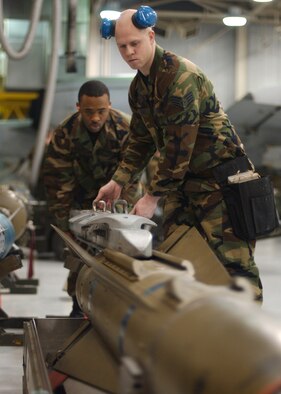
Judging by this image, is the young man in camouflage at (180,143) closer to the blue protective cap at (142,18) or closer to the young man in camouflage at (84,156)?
the blue protective cap at (142,18)

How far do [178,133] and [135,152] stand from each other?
2.07 ft

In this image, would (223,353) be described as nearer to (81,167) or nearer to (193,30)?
(81,167)

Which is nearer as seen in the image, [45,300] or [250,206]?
[250,206]

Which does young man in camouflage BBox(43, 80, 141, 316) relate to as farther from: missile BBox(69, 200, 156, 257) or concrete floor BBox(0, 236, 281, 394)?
missile BBox(69, 200, 156, 257)

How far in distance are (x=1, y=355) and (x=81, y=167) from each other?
1.29 metres

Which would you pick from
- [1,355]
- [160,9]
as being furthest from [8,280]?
[160,9]

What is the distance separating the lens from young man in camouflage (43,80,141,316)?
476 cm

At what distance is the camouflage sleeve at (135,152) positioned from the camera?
3.79 m

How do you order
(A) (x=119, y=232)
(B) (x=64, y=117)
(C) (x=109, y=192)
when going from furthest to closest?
1. (B) (x=64, y=117)
2. (C) (x=109, y=192)
3. (A) (x=119, y=232)

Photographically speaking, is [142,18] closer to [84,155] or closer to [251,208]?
[251,208]

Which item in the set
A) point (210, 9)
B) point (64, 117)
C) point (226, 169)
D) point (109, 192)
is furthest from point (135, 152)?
point (210, 9)

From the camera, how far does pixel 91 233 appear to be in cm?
337

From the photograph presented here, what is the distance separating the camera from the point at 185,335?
184 centimetres

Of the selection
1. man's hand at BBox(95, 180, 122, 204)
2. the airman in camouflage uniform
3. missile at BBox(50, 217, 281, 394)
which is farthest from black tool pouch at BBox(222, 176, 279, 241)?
the airman in camouflage uniform
